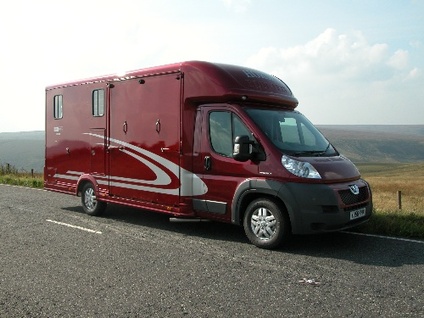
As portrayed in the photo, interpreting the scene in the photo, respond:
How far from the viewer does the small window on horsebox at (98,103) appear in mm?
9305

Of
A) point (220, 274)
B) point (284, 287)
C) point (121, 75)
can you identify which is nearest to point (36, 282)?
point (220, 274)

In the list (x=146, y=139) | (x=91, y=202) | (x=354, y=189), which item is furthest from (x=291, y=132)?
(x=91, y=202)

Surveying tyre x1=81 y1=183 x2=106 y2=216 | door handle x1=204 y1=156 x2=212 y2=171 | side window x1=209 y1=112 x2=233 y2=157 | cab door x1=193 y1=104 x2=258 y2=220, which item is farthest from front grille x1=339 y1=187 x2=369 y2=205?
tyre x1=81 y1=183 x2=106 y2=216

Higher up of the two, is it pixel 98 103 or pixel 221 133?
pixel 98 103

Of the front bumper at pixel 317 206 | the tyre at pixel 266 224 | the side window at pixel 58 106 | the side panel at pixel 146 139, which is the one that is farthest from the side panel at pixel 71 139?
the front bumper at pixel 317 206

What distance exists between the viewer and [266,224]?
6.75 meters

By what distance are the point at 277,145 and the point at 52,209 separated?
636 centimetres

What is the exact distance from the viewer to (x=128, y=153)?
870cm

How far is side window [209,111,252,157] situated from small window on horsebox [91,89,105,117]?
2.95 metres

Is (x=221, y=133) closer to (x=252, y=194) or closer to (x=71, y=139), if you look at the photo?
(x=252, y=194)

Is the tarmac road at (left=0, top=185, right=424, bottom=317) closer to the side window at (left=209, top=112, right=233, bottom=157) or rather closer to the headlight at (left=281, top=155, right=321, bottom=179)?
the headlight at (left=281, top=155, right=321, bottom=179)

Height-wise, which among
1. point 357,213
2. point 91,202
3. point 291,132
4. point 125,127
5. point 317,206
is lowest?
point 91,202

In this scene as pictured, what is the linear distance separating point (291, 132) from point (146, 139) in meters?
2.71

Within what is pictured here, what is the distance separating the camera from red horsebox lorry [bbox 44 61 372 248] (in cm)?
650
